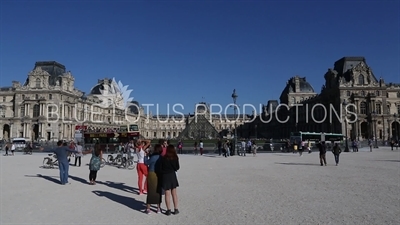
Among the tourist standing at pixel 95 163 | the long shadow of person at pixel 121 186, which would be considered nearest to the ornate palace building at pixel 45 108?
the long shadow of person at pixel 121 186

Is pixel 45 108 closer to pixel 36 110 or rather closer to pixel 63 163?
pixel 36 110

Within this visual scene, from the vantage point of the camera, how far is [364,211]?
821 centimetres

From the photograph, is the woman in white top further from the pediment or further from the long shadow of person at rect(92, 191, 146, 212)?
the pediment

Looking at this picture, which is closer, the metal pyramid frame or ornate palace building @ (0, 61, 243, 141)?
the metal pyramid frame

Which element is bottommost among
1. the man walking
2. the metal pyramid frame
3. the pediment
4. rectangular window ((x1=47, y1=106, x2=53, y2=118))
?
the man walking

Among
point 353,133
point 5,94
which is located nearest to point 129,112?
point 5,94

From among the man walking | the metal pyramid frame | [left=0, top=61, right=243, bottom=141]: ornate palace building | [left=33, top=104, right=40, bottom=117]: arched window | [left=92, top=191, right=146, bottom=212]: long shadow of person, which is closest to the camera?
[left=92, top=191, right=146, bottom=212]: long shadow of person

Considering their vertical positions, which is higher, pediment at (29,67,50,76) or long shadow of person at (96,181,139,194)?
pediment at (29,67,50,76)

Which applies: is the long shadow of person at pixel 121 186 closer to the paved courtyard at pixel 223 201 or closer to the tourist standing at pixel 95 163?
the paved courtyard at pixel 223 201

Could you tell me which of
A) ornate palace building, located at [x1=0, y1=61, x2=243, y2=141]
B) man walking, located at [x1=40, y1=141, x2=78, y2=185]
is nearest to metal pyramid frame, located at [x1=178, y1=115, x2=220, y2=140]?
ornate palace building, located at [x1=0, y1=61, x2=243, y2=141]

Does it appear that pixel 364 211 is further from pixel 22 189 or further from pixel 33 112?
pixel 33 112

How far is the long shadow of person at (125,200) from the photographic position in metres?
9.09

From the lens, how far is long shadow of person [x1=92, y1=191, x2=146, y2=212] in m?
9.09

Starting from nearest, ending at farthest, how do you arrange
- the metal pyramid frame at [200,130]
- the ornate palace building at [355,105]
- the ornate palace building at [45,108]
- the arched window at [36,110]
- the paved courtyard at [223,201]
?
the paved courtyard at [223,201] → the ornate palace building at [355,105] → the metal pyramid frame at [200,130] → the ornate palace building at [45,108] → the arched window at [36,110]
